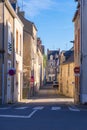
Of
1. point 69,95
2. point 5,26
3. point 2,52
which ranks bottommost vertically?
point 69,95

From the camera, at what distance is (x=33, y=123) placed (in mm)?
15016

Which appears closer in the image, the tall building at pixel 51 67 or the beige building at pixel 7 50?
the beige building at pixel 7 50

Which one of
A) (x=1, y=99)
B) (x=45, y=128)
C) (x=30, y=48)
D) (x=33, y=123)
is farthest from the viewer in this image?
(x=30, y=48)

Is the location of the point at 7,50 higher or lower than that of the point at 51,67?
lower

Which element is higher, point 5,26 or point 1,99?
point 5,26

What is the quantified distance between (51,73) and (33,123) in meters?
138

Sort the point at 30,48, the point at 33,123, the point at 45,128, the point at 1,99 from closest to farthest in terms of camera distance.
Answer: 1. the point at 45,128
2. the point at 33,123
3. the point at 1,99
4. the point at 30,48

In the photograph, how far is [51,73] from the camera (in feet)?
501

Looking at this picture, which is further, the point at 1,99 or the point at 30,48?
the point at 30,48

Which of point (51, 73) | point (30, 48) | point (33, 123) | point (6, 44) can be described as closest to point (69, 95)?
point (30, 48)

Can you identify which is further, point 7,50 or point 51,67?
point 51,67

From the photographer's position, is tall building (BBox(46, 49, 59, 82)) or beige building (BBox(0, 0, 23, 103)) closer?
beige building (BBox(0, 0, 23, 103))

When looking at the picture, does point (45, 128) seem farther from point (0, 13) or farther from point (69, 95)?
point (69, 95)

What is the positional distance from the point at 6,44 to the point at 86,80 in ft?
22.1
